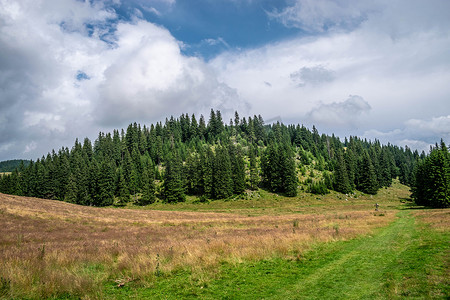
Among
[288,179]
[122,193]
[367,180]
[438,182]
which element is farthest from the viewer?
[367,180]

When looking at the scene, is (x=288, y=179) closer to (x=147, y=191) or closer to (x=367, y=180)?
(x=367, y=180)

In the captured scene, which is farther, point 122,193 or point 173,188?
point 173,188

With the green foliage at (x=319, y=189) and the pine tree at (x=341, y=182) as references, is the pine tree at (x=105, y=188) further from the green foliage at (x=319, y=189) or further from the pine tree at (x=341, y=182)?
the pine tree at (x=341, y=182)

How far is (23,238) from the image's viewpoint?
17.2 metres

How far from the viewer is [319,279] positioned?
9.20 meters

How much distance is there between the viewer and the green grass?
7.78 metres

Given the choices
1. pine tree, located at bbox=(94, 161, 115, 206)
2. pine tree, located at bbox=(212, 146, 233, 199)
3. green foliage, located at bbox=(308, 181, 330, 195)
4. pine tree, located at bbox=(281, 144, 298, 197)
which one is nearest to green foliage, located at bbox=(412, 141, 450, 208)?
green foliage, located at bbox=(308, 181, 330, 195)

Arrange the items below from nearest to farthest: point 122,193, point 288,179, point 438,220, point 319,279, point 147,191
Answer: point 319,279, point 438,220, point 147,191, point 122,193, point 288,179

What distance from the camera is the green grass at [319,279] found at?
778cm

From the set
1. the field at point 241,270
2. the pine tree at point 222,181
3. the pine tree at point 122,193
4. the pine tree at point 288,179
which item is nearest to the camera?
the field at point 241,270

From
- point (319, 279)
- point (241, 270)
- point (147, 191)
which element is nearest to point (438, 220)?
point (319, 279)

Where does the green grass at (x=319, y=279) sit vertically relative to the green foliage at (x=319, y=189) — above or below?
above

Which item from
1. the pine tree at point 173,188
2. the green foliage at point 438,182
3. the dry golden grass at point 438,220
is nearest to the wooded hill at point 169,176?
the pine tree at point 173,188

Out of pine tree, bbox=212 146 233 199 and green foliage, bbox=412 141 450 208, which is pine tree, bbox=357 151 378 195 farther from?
pine tree, bbox=212 146 233 199
